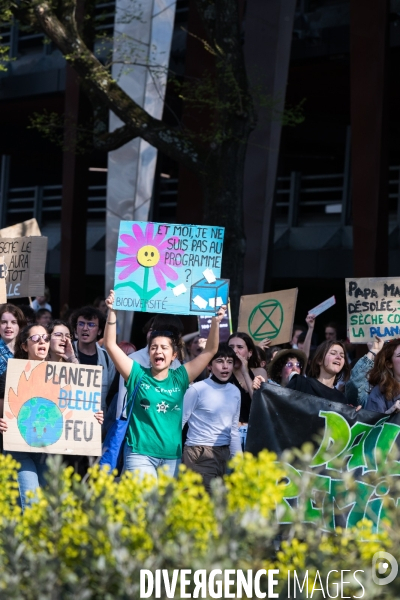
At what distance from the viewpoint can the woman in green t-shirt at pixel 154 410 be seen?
6273 mm

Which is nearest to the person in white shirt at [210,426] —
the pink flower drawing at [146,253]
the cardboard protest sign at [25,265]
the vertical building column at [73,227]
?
the pink flower drawing at [146,253]

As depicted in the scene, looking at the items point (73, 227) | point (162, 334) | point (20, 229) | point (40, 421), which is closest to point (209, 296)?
point (162, 334)

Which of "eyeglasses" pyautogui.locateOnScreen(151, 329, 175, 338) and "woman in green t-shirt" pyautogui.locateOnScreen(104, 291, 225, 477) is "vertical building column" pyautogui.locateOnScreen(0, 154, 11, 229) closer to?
"eyeglasses" pyautogui.locateOnScreen(151, 329, 175, 338)

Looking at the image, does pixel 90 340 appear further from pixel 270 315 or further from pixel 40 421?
pixel 270 315

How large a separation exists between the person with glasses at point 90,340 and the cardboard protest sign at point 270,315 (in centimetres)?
279

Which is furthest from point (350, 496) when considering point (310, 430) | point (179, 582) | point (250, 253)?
point (250, 253)

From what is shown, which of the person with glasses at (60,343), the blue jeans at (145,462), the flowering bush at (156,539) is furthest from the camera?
the person with glasses at (60,343)

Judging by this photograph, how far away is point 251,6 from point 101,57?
7.07 meters

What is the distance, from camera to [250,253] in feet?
49.0

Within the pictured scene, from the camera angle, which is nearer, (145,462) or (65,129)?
(145,462)

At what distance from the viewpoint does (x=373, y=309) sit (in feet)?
29.7

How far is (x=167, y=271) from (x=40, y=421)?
2.14m

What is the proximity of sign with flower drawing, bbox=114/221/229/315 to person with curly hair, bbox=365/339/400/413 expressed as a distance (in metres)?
1.52

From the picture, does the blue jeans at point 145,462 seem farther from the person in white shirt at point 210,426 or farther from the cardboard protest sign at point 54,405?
the person in white shirt at point 210,426
